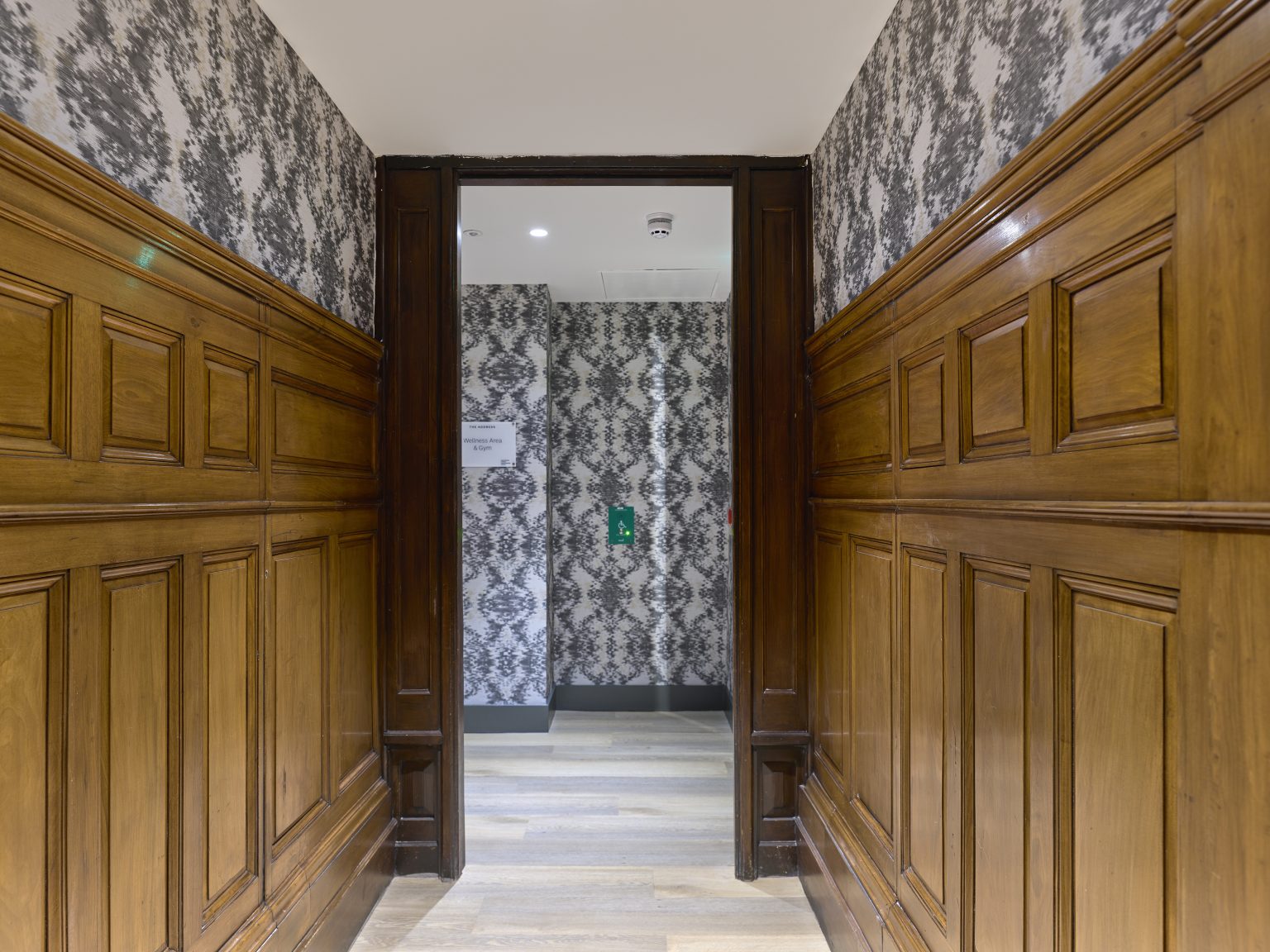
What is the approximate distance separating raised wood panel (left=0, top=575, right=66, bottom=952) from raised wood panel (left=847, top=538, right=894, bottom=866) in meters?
1.66

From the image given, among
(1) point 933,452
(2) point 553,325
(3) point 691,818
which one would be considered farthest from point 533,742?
(1) point 933,452

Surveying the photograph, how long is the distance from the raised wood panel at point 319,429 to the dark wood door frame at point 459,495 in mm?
201

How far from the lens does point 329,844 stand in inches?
86.7

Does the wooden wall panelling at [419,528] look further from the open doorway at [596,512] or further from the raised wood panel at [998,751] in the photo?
the raised wood panel at [998,751]

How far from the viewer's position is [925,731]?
65.7 inches

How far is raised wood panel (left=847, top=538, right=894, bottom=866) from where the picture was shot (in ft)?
6.24

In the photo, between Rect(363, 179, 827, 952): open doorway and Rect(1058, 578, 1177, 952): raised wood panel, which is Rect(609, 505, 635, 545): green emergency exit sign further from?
Rect(1058, 578, 1177, 952): raised wood panel

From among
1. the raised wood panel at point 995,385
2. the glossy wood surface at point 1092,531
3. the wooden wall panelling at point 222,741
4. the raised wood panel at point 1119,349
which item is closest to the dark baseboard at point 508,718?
the wooden wall panelling at point 222,741

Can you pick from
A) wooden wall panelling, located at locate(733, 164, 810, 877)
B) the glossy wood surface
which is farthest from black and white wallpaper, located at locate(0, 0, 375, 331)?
the glossy wood surface

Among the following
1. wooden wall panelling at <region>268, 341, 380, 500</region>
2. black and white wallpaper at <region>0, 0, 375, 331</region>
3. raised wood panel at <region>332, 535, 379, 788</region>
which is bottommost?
raised wood panel at <region>332, 535, 379, 788</region>

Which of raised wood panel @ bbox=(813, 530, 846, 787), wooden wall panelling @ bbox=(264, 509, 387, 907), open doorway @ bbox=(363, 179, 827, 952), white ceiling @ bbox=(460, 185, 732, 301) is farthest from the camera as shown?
open doorway @ bbox=(363, 179, 827, 952)

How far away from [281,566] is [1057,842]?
68.4 inches

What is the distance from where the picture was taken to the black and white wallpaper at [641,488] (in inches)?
191

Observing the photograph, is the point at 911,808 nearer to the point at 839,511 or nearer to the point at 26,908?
the point at 839,511
